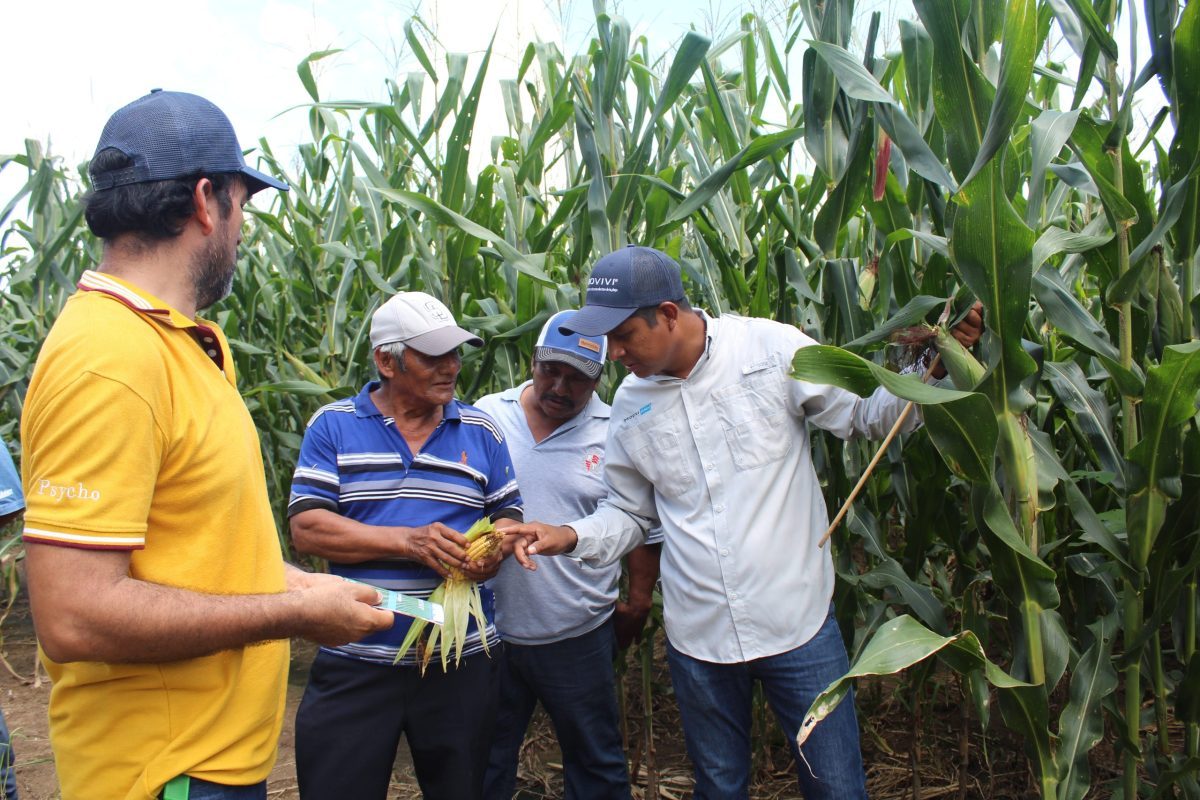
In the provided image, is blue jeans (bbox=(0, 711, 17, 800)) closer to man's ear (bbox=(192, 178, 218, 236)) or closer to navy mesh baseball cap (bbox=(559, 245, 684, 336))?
man's ear (bbox=(192, 178, 218, 236))

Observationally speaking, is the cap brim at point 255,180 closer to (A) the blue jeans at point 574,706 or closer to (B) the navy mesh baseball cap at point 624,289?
(B) the navy mesh baseball cap at point 624,289

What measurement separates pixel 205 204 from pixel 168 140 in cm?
12

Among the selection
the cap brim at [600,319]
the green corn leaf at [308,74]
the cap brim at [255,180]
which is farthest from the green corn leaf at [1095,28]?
the green corn leaf at [308,74]

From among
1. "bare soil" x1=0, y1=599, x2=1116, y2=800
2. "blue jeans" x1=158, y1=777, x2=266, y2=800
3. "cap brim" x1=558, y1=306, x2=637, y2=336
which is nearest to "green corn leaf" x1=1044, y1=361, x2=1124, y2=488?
"cap brim" x1=558, y1=306, x2=637, y2=336

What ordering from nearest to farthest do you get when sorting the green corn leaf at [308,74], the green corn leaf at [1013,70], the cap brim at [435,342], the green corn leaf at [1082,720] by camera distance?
the green corn leaf at [1013,70] → the green corn leaf at [1082,720] → the cap brim at [435,342] → the green corn leaf at [308,74]

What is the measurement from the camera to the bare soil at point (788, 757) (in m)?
3.16

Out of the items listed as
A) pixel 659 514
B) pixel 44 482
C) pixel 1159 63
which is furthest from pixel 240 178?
pixel 1159 63

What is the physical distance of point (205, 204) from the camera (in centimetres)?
154

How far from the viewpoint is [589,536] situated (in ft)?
8.20

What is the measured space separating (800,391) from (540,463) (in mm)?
983

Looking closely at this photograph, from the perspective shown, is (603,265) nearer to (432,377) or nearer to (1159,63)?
(432,377)

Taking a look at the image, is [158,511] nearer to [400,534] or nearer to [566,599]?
[400,534]

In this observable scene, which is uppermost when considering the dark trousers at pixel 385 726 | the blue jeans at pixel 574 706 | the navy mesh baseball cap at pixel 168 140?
the navy mesh baseball cap at pixel 168 140

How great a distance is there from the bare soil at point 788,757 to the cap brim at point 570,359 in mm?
1354
